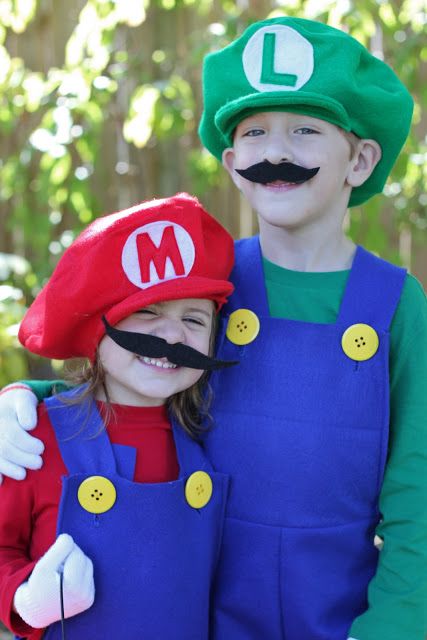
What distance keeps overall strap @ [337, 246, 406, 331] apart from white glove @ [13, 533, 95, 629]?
1.92 feet

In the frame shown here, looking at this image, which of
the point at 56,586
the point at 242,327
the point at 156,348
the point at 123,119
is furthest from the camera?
the point at 123,119

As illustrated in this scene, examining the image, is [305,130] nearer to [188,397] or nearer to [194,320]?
[194,320]

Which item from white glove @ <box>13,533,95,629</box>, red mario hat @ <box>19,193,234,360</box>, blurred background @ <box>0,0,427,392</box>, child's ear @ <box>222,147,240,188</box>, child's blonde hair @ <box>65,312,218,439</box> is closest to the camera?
white glove @ <box>13,533,95,629</box>

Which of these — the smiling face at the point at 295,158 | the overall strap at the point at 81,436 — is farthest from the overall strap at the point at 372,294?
the overall strap at the point at 81,436

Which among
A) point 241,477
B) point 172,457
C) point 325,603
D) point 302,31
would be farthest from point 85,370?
point 302,31

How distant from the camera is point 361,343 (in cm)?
157

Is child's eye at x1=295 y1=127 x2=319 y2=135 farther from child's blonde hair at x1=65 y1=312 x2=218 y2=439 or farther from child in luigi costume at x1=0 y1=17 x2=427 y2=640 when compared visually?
child's blonde hair at x1=65 y1=312 x2=218 y2=439

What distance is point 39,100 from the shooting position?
2936 millimetres

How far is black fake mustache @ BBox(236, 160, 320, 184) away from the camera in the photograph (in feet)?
5.23

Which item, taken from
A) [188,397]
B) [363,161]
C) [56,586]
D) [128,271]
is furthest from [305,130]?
[56,586]

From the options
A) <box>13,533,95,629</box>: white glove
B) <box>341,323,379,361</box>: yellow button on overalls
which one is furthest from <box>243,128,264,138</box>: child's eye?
<box>13,533,95,629</box>: white glove

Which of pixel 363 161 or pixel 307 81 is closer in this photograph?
pixel 307 81

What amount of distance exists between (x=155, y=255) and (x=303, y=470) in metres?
0.44

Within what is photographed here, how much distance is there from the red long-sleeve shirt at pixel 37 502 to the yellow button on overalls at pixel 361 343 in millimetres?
360
